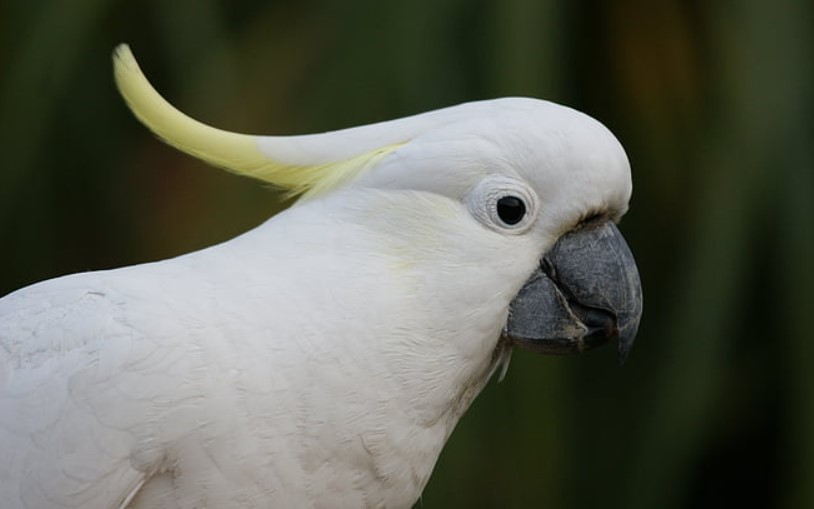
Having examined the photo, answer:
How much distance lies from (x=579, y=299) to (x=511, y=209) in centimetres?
16

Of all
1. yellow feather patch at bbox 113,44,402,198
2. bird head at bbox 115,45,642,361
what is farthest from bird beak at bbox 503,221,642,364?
yellow feather patch at bbox 113,44,402,198

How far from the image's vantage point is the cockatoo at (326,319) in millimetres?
1444

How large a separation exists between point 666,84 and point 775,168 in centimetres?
33

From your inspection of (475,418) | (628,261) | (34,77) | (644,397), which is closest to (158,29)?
(34,77)

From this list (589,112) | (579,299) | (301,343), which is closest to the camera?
(301,343)

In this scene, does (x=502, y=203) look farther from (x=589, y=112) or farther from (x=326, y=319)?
(x=589, y=112)

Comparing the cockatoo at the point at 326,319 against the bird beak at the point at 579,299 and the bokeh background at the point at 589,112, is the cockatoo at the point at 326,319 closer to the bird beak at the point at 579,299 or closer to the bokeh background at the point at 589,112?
the bird beak at the point at 579,299

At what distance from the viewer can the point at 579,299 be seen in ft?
5.23

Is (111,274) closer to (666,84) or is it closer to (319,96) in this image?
(319,96)

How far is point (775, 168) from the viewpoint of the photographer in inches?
106

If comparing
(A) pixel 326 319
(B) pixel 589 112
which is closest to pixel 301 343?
(A) pixel 326 319

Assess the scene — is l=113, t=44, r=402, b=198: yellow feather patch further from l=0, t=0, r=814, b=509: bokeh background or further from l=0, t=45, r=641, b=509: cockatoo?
l=0, t=0, r=814, b=509: bokeh background

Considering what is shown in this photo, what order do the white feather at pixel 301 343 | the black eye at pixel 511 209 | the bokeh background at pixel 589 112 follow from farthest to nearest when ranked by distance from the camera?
the bokeh background at pixel 589 112
the black eye at pixel 511 209
the white feather at pixel 301 343

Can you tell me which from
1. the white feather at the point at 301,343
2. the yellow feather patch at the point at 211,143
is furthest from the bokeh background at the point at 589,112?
the white feather at the point at 301,343
